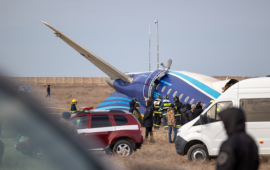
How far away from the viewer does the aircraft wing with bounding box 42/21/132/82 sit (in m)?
19.8

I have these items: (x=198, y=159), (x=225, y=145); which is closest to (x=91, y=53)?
(x=198, y=159)

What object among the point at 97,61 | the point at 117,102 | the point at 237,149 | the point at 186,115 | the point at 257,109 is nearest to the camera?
the point at 237,149

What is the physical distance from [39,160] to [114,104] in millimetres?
19929

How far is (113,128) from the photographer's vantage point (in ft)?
32.8

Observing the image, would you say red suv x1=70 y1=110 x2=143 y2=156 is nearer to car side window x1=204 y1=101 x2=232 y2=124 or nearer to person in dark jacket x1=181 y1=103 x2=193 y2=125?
car side window x1=204 y1=101 x2=232 y2=124

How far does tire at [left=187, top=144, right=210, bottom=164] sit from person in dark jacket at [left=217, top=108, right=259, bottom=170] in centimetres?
629

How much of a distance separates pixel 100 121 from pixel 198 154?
10.6 ft

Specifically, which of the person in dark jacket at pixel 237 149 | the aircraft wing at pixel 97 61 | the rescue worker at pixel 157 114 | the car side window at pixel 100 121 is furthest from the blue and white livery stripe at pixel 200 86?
the person in dark jacket at pixel 237 149

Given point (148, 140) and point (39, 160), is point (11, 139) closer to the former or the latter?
point (39, 160)

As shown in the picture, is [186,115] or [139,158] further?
[186,115]

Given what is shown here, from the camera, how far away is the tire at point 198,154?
Answer: 9.13 m

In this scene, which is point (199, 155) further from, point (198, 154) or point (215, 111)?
point (215, 111)

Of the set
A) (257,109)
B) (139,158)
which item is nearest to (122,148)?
(139,158)

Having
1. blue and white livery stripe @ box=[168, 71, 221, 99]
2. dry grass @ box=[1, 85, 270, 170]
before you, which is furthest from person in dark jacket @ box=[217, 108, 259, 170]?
blue and white livery stripe @ box=[168, 71, 221, 99]
